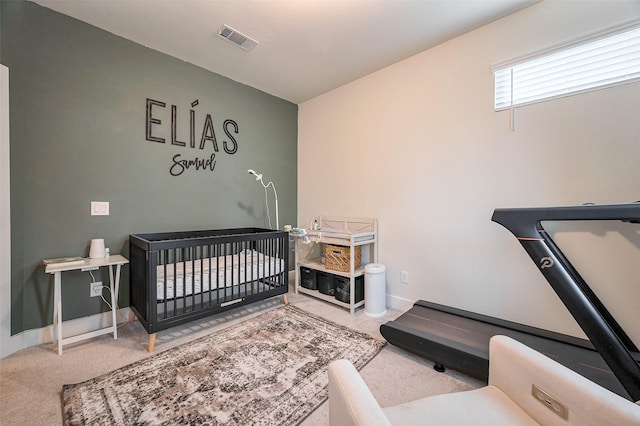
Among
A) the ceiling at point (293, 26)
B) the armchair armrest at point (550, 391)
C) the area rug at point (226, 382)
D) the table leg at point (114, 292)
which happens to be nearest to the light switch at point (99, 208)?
the table leg at point (114, 292)

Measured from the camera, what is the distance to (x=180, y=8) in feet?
6.45

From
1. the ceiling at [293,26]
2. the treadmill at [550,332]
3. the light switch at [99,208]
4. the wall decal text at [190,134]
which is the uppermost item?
the ceiling at [293,26]

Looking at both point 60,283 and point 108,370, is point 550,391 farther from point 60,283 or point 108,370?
point 60,283

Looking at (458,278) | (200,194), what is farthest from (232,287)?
(458,278)

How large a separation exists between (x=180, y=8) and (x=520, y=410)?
3146 millimetres

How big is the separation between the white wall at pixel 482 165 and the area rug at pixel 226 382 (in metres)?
1.10

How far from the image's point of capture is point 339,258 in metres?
2.75

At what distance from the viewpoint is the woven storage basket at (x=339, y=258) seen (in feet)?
8.89

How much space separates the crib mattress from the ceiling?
1984 millimetres

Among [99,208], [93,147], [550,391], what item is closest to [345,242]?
[550,391]

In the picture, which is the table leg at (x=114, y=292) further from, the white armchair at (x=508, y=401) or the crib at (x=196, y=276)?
the white armchair at (x=508, y=401)

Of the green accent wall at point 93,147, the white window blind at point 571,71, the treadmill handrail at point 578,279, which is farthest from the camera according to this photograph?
the green accent wall at point 93,147

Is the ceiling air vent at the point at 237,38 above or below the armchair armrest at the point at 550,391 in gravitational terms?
above

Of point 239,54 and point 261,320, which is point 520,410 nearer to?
point 261,320
